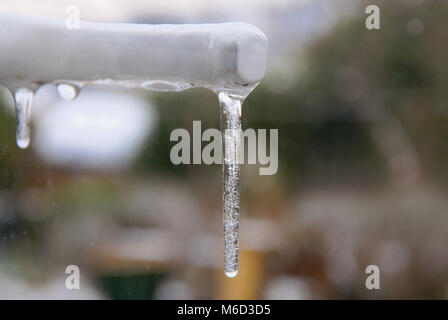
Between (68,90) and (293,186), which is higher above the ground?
(293,186)

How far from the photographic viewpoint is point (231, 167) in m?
0.27

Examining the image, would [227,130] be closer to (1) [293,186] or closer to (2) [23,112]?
(2) [23,112]

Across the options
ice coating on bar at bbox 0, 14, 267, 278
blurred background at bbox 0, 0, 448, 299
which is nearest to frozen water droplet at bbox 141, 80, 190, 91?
ice coating on bar at bbox 0, 14, 267, 278

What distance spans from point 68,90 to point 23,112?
0.16ft

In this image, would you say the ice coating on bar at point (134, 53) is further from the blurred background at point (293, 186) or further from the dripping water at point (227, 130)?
the blurred background at point (293, 186)

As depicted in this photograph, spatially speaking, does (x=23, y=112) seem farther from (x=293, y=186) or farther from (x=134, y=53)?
(x=293, y=186)

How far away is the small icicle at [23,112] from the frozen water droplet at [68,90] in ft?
0.06

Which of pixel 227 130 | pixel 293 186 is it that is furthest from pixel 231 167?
pixel 293 186

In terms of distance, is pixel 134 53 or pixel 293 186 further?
pixel 293 186

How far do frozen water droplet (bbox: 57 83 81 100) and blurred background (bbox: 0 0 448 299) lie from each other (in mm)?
819

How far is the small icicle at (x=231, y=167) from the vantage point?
0.83 feet

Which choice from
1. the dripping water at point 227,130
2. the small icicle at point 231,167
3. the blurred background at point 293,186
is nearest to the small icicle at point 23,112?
the dripping water at point 227,130

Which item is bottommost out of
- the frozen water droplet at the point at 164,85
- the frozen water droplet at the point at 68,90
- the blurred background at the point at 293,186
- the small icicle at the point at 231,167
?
the small icicle at the point at 231,167

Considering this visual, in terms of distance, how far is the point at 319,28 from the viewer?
1529mm
